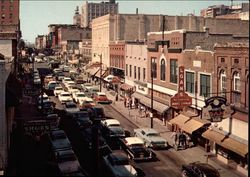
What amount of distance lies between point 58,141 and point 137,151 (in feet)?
20.2

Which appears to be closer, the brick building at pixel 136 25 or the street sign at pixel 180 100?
the street sign at pixel 180 100

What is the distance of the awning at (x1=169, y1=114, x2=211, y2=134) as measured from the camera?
1380 inches

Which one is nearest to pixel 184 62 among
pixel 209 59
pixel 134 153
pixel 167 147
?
pixel 209 59

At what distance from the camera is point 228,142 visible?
2991 centimetres

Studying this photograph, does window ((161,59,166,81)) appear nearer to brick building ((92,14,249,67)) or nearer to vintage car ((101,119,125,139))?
vintage car ((101,119,125,139))

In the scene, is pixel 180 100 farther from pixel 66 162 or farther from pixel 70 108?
pixel 70 108

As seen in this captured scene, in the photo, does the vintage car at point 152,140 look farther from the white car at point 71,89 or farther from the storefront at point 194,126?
the white car at point 71,89

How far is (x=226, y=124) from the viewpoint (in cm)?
3161

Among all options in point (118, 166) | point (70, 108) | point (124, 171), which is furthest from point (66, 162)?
point (70, 108)

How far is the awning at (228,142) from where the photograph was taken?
27.5 meters

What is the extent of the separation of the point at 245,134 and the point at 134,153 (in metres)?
8.13

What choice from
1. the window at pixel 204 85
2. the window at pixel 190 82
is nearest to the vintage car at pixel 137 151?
the window at pixel 204 85

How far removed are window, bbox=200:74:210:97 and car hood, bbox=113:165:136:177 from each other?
1291 cm

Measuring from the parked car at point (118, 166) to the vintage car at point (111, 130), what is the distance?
8.79m
